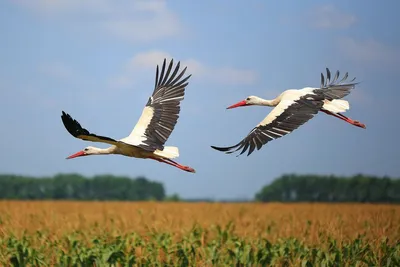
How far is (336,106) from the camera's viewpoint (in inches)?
400

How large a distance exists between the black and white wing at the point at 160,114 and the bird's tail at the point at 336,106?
211 cm

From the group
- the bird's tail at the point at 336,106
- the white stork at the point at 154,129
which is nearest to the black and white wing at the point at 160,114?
the white stork at the point at 154,129

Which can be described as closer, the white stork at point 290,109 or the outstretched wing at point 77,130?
the outstretched wing at point 77,130

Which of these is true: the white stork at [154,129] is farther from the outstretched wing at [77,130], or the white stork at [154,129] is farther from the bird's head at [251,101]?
the bird's head at [251,101]

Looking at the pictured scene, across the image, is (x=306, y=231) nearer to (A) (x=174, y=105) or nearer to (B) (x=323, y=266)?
(B) (x=323, y=266)

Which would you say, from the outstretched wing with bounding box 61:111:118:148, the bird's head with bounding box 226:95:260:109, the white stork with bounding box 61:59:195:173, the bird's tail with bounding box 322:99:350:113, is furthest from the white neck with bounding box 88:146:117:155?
the bird's tail with bounding box 322:99:350:113

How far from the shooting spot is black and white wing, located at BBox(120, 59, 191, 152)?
975 cm

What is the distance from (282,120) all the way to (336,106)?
910 millimetres

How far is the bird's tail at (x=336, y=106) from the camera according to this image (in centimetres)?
1005

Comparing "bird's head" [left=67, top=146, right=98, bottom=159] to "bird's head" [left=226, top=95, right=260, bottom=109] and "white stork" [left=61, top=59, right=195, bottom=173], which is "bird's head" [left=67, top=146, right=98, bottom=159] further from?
"bird's head" [left=226, top=95, right=260, bottom=109]

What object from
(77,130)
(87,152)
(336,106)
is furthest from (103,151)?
(336,106)

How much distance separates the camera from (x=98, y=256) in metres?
11.0

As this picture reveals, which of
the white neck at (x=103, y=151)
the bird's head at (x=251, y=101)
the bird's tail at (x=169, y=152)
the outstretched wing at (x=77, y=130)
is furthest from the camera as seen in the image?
the bird's head at (x=251, y=101)

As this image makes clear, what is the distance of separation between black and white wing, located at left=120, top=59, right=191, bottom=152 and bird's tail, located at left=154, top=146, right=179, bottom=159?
6 cm
